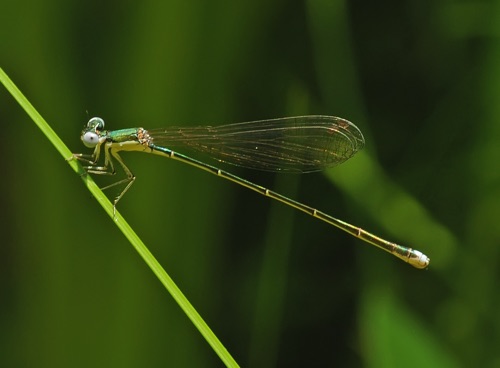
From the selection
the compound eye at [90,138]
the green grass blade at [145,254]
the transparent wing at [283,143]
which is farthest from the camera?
the transparent wing at [283,143]

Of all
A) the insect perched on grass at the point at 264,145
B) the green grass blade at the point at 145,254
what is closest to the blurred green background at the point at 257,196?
the insect perched on grass at the point at 264,145

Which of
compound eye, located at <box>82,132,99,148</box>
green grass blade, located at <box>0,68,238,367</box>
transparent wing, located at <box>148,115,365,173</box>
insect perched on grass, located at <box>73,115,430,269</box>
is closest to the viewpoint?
green grass blade, located at <box>0,68,238,367</box>

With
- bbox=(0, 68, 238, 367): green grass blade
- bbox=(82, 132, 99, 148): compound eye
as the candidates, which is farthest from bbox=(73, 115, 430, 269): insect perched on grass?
bbox=(0, 68, 238, 367): green grass blade

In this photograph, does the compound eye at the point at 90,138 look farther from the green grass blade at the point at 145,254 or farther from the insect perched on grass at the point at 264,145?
the green grass blade at the point at 145,254

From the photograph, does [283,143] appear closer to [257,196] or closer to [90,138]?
[257,196]

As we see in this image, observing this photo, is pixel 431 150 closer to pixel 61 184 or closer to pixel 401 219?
pixel 401 219

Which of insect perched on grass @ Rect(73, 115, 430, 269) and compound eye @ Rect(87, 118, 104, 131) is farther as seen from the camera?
insect perched on grass @ Rect(73, 115, 430, 269)

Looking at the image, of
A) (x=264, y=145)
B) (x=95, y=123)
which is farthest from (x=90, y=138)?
(x=264, y=145)

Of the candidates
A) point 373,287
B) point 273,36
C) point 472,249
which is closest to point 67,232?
point 373,287

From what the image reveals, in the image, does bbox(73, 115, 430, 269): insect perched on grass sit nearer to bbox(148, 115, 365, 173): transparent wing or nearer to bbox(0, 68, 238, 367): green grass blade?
bbox(148, 115, 365, 173): transparent wing
